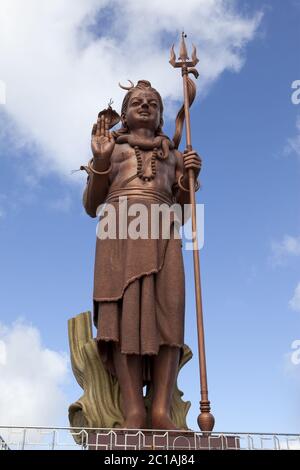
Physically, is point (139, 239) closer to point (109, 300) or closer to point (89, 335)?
point (109, 300)

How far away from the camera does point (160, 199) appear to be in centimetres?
583

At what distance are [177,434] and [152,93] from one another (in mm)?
3345

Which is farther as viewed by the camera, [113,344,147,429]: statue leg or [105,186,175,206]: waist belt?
[105,186,175,206]: waist belt

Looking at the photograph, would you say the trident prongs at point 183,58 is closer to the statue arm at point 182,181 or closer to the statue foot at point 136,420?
the statue arm at point 182,181

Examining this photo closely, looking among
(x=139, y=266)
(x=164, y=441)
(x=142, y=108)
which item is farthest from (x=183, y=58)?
(x=164, y=441)

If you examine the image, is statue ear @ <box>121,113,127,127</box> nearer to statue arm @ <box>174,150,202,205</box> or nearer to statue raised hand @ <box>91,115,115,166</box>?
statue raised hand @ <box>91,115,115,166</box>

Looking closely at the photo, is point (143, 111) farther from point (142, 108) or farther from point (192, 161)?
point (192, 161)

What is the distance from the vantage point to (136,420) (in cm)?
499

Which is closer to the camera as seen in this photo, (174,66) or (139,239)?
(139,239)

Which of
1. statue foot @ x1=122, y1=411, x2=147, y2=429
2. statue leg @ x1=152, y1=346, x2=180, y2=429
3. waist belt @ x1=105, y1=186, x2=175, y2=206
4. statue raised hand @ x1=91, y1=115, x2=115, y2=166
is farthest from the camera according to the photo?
statue raised hand @ x1=91, y1=115, x2=115, y2=166

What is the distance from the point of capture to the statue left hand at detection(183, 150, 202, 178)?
5.91 meters

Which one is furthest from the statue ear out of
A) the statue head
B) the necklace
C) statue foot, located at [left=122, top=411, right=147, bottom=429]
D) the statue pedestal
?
the statue pedestal

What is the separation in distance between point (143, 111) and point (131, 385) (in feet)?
8.83
